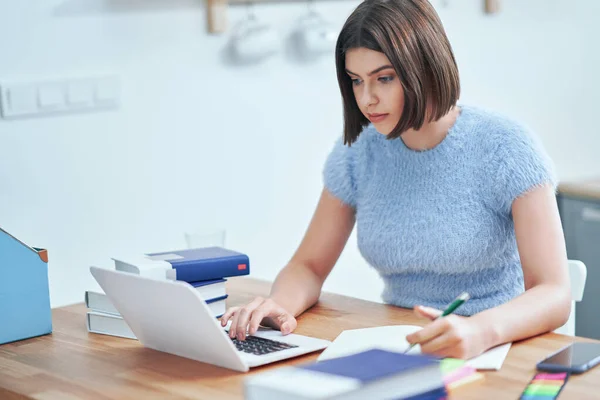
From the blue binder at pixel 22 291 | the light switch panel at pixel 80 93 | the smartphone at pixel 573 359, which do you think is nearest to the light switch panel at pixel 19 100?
the light switch panel at pixel 80 93

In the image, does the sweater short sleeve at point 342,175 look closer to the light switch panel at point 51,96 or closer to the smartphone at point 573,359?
the smartphone at point 573,359

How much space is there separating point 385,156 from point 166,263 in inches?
21.5

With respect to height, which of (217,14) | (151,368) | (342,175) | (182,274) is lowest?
(151,368)

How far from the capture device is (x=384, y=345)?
61.1 inches

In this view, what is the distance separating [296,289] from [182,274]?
0.26 m

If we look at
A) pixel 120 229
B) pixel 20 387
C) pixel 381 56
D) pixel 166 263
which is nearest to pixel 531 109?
pixel 120 229

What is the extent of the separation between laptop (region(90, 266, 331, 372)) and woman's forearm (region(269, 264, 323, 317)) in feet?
0.47

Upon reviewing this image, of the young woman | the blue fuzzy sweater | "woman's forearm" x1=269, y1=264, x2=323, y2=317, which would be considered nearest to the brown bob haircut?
the young woman

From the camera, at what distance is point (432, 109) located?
184 cm

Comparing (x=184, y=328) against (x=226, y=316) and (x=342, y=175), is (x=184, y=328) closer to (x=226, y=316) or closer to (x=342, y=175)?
(x=226, y=316)

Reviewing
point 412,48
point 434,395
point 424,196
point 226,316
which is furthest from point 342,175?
point 434,395

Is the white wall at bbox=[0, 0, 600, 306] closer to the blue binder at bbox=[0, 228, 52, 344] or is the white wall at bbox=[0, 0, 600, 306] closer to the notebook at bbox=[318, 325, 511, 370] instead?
the blue binder at bbox=[0, 228, 52, 344]

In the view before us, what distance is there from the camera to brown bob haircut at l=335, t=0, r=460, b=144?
1.76m

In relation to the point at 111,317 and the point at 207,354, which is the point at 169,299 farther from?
the point at 111,317
